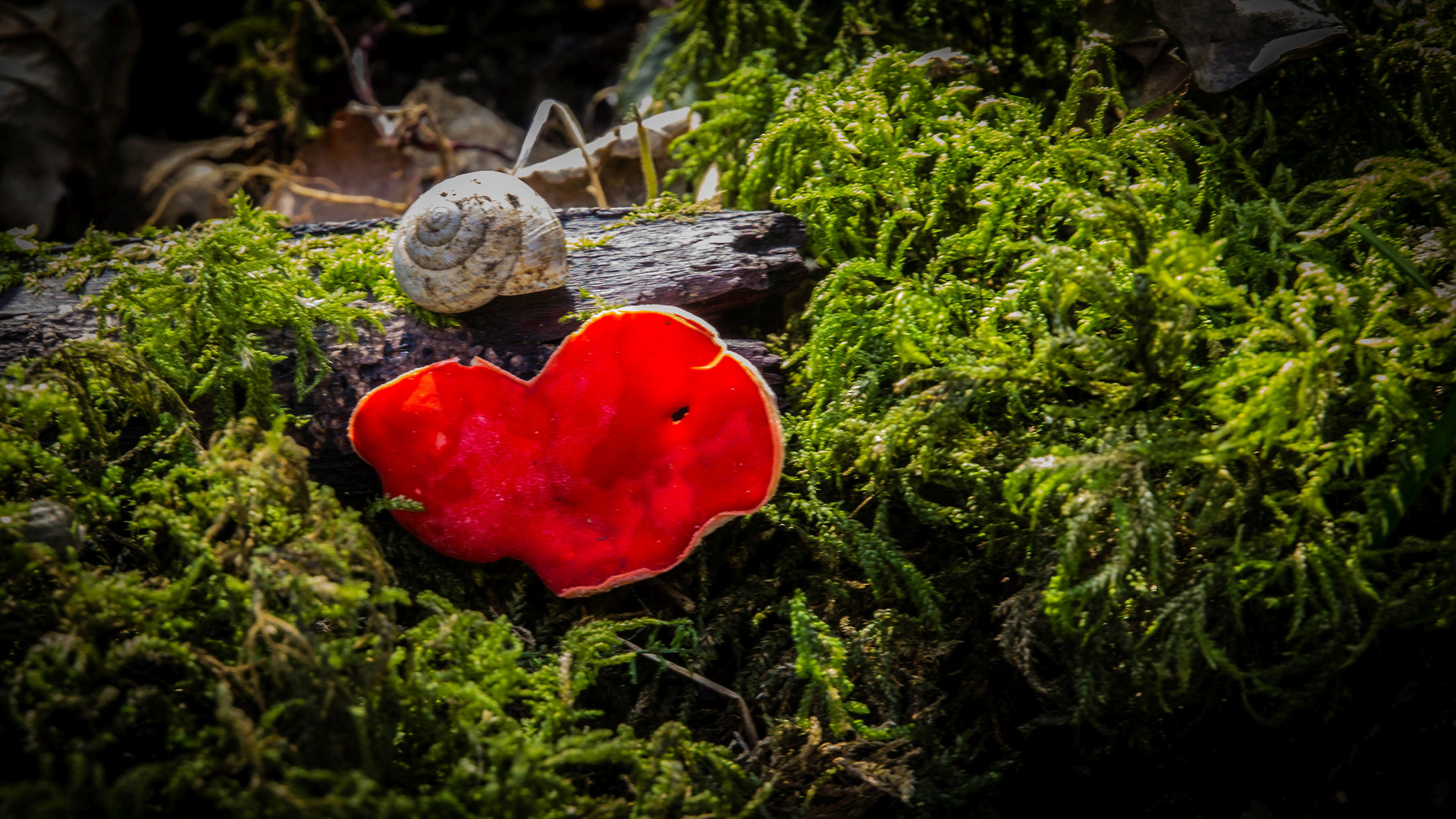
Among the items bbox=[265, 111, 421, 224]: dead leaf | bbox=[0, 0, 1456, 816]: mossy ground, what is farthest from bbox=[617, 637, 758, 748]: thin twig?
bbox=[265, 111, 421, 224]: dead leaf

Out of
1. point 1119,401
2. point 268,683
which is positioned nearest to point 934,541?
point 1119,401

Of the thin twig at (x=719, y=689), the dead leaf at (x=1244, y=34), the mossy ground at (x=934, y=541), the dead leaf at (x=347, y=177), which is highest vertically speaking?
the dead leaf at (x=1244, y=34)

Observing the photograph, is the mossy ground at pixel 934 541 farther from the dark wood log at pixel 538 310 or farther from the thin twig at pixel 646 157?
the thin twig at pixel 646 157

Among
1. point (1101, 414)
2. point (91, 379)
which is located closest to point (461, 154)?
point (91, 379)

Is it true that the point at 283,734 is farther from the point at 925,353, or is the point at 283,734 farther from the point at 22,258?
the point at 22,258

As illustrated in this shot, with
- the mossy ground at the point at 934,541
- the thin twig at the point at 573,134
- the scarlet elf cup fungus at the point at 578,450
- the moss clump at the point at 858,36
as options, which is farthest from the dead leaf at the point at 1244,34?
the thin twig at the point at 573,134

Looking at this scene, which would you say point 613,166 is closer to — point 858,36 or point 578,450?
point 858,36

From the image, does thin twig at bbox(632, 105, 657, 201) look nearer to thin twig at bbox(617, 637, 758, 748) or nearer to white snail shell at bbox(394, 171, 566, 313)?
white snail shell at bbox(394, 171, 566, 313)
